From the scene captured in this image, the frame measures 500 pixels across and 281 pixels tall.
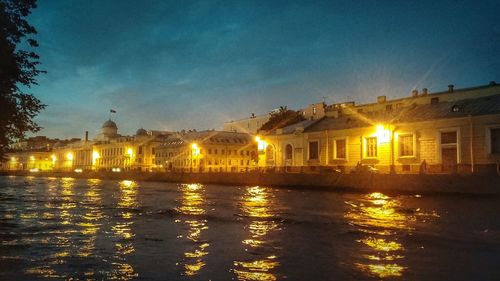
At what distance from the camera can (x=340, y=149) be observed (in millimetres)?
49719

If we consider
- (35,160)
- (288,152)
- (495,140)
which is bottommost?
(35,160)

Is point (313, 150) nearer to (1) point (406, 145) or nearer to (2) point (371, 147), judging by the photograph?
(2) point (371, 147)

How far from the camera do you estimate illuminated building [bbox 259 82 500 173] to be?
3678cm

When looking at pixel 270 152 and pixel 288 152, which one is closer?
pixel 288 152

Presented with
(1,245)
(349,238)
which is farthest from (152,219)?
(349,238)

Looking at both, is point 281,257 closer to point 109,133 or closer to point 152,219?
point 152,219

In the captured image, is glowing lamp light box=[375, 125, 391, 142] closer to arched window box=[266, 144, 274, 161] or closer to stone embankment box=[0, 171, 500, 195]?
stone embankment box=[0, 171, 500, 195]

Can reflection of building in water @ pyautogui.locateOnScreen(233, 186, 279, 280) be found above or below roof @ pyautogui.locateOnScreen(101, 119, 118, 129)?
below

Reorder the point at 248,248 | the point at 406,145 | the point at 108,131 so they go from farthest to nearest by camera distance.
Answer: the point at 108,131 < the point at 406,145 < the point at 248,248

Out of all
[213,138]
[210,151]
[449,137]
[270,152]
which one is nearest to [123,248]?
[449,137]

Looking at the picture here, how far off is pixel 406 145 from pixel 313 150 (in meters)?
13.0

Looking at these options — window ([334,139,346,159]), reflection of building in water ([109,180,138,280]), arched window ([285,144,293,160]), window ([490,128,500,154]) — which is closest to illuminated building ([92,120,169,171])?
arched window ([285,144,293,160])

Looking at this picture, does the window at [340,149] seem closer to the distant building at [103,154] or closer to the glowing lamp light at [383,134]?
the glowing lamp light at [383,134]

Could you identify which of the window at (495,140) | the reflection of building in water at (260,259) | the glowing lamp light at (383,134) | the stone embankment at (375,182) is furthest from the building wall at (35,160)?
the reflection of building in water at (260,259)
